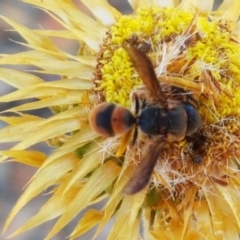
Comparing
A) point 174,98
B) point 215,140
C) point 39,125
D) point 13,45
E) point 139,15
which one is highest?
point 13,45

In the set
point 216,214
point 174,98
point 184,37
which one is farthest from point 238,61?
point 216,214

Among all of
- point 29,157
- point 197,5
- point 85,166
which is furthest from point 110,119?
point 197,5

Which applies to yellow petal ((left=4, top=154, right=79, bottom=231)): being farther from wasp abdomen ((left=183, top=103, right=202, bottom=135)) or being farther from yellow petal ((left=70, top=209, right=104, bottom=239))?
wasp abdomen ((left=183, top=103, right=202, bottom=135))

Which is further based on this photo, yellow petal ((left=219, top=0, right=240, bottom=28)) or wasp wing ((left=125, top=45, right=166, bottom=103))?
yellow petal ((left=219, top=0, right=240, bottom=28))

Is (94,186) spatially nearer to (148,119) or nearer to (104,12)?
(148,119)

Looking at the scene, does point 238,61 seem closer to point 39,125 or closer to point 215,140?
point 215,140

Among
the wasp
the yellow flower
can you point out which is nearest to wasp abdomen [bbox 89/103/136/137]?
the wasp
